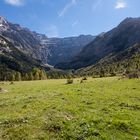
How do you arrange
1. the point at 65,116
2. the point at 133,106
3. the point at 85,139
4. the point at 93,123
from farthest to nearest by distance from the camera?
the point at 133,106
the point at 65,116
the point at 93,123
the point at 85,139

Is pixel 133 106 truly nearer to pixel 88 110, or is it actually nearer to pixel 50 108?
pixel 88 110

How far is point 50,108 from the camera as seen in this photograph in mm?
28906

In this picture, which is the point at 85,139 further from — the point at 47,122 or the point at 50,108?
the point at 50,108

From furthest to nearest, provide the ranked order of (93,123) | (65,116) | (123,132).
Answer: (65,116) < (93,123) < (123,132)

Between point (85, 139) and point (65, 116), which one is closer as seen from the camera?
point (85, 139)

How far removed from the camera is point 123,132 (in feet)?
70.6

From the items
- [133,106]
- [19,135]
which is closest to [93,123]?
[19,135]

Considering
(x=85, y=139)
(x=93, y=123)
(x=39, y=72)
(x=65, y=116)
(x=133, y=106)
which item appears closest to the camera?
(x=85, y=139)

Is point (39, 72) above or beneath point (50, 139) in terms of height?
above

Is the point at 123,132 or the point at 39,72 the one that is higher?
the point at 39,72

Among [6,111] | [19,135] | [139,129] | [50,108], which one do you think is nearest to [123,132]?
[139,129]

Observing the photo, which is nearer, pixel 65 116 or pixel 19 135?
pixel 19 135

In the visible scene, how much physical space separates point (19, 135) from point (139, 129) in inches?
343

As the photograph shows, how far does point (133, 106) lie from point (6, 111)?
1266cm
